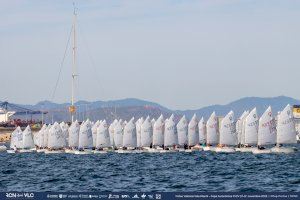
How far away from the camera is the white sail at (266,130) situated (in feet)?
538

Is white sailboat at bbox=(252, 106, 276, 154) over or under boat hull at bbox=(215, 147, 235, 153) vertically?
over

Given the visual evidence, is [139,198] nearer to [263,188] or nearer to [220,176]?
[263,188]

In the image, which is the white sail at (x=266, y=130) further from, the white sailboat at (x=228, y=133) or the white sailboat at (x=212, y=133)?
the white sailboat at (x=212, y=133)

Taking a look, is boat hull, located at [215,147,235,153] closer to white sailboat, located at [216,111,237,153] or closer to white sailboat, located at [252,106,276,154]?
white sailboat, located at [216,111,237,153]

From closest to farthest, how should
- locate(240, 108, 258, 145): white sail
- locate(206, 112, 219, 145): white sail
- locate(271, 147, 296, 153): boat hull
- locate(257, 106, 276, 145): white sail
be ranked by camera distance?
locate(271, 147, 296, 153): boat hull
locate(257, 106, 276, 145): white sail
locate(240, 108, 258, 145): white sail
locate(206, 112, 219, 145): white sail

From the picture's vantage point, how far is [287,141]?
162 meters

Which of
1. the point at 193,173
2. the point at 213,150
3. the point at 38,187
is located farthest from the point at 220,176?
the point at 213,150

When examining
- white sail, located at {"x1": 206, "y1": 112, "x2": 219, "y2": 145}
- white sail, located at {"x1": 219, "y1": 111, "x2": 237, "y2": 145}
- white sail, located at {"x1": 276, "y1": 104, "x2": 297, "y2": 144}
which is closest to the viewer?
white sail, located at {"x1": 276, "y1": 104, "x2": 297, "y2": 144}

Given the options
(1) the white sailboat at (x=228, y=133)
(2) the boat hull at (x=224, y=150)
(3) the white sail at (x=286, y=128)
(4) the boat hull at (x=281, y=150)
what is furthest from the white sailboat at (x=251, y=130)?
(3) the white sail at (x=286, y=128)

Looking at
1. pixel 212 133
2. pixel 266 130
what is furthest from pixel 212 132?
pixel 266 130

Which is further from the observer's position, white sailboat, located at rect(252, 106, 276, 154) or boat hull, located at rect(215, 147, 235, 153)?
boat hull, located at rect(215, 147, 235, 153)

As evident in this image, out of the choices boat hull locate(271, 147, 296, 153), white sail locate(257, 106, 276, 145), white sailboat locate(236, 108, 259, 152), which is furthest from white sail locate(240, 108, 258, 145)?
boat hull locate(271, 147, 296, 153)

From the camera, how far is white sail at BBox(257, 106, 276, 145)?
538 feet

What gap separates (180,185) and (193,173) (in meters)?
20.3
